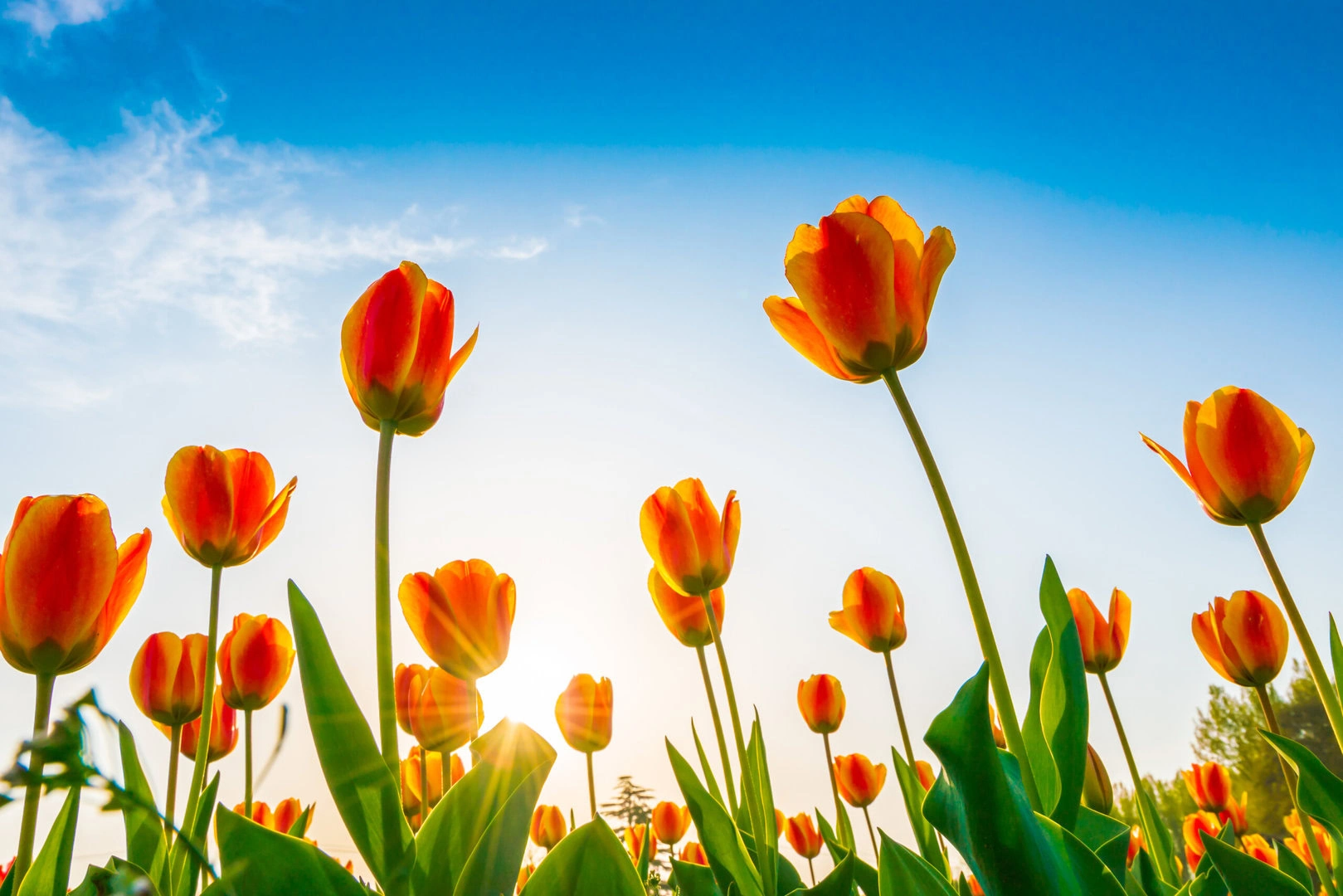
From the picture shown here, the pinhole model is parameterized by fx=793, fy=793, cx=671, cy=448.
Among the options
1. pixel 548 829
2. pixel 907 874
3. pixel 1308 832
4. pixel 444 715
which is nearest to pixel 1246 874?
pixel 907 874

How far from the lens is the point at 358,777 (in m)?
0.96

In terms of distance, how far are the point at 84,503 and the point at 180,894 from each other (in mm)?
662

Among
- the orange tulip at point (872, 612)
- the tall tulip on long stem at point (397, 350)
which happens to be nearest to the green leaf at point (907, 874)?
the tall tulip on long stem at point (397, 350)

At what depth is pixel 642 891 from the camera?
1024 millimetres

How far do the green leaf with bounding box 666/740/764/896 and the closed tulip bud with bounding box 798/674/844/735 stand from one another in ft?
9.32

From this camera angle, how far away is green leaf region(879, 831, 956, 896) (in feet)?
3.68

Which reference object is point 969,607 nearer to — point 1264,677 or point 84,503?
point 84,503

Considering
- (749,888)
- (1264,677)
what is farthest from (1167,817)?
(749,888)

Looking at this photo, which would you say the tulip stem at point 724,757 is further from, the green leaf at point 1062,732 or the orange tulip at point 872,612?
the orange tulip at point 872,612

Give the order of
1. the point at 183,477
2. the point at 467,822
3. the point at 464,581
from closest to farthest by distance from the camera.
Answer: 1. the point at 467,822
2. the point at 183,477
3. the point at 464,581

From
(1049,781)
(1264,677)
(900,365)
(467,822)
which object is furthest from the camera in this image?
(1264,677)

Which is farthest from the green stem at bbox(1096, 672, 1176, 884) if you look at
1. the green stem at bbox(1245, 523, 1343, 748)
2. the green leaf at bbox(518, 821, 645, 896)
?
the green leaf at bbox(518, 821, 645, 896)

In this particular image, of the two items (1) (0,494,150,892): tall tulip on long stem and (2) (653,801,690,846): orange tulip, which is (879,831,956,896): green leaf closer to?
(1) (0,494,150,892): tall tulip on long stem

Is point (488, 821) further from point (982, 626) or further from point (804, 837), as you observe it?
point (804, 837)
